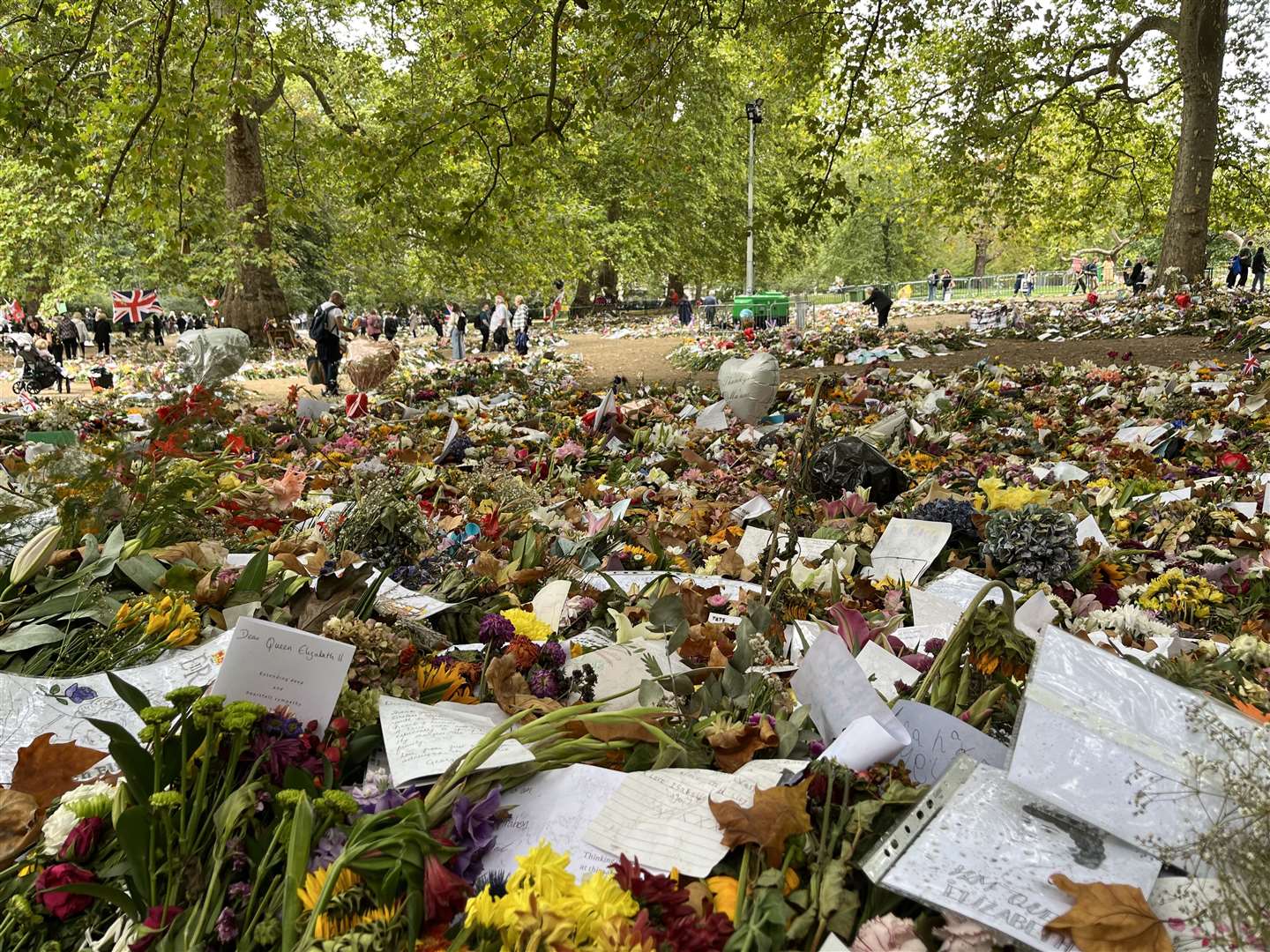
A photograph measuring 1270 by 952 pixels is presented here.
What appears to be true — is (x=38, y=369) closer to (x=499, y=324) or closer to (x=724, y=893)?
(x=499, y=324)

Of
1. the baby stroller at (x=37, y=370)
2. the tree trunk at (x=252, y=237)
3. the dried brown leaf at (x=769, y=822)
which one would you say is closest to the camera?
the dried brown leaf at (x=769, y=822)

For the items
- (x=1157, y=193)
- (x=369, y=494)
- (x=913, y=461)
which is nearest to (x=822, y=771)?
(x=369, y=494)

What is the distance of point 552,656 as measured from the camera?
1918mm

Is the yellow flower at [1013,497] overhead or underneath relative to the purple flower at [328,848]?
underneath

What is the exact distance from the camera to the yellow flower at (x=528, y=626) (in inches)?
83.3

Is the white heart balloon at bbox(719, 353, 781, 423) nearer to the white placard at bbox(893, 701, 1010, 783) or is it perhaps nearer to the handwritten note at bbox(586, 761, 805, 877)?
the white placard at bbox(893, 701, 1010, 783)

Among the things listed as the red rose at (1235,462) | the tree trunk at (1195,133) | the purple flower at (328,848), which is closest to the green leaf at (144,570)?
the purple flower at (328,848)

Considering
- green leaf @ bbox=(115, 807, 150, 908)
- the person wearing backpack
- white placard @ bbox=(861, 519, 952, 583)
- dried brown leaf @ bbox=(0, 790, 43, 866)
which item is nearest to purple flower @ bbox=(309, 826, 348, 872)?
green leaf @ bbox=(115, 807, 150, 908)

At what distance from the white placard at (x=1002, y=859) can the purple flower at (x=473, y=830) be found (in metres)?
0.56

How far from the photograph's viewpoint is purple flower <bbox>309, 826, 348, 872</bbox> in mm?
1215

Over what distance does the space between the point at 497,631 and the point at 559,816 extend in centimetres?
67

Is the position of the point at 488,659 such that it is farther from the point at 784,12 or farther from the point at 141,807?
the point at 784,12

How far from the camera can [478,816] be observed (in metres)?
1.30

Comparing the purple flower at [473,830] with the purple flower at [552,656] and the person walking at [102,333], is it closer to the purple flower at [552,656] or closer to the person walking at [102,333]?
the purple flower at [552,656]
